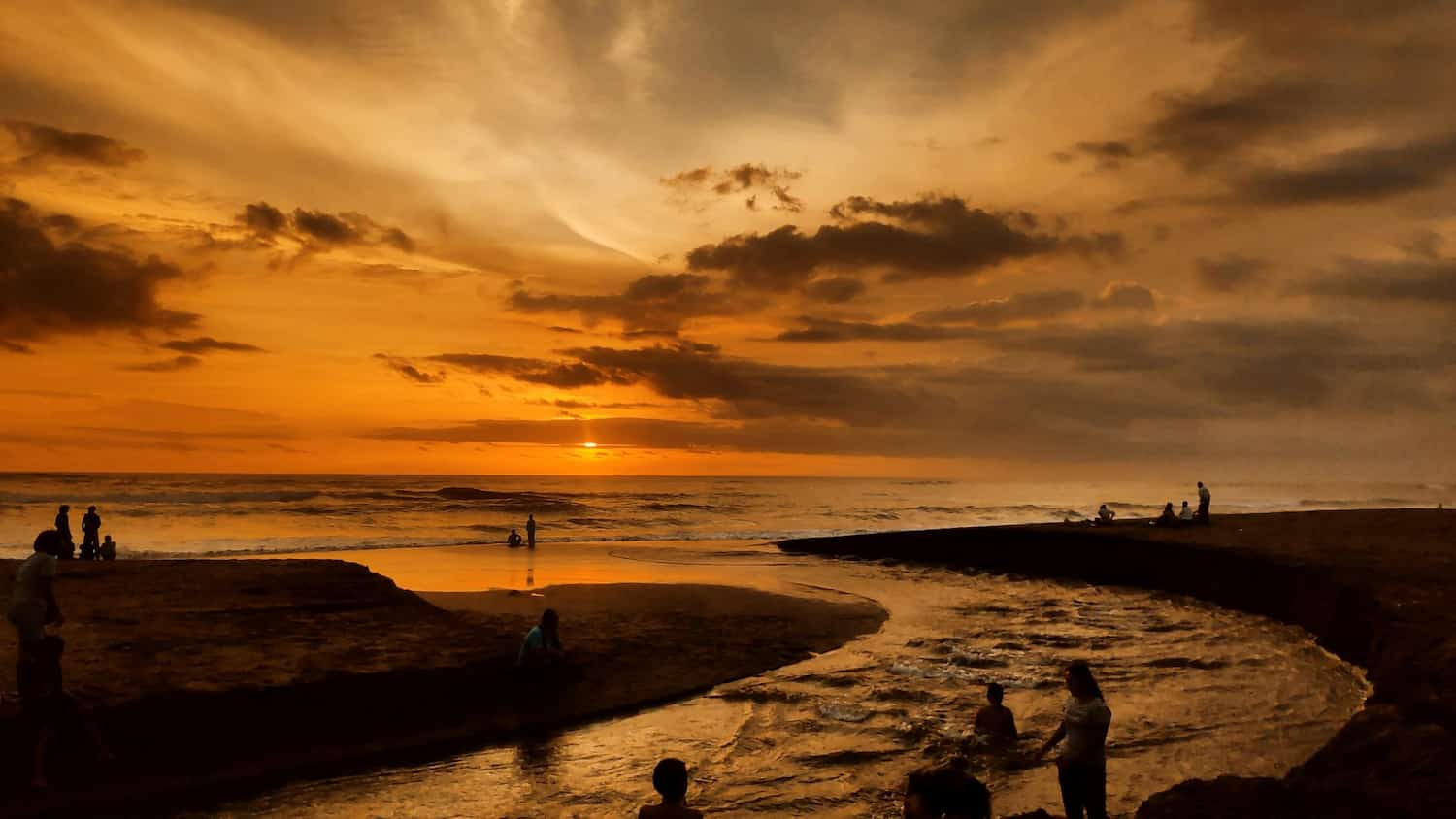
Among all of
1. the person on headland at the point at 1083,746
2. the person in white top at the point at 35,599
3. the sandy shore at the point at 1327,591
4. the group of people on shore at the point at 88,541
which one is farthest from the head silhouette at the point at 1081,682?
the group of people on shore at the point at 88,541

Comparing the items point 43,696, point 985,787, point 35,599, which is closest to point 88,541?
point 43,696

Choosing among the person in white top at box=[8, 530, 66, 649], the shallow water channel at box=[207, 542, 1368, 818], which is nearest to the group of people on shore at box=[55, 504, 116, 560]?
the person in white top at box=[8, 530, 66, 649]

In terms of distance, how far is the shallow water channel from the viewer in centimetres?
1184

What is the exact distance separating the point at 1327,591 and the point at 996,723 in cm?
1547

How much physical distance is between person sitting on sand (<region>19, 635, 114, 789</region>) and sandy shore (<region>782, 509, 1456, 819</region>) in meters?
12.9

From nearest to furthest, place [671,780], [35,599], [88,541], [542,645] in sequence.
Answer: [671,780] → [35,599] → [542,645] → [88,541]

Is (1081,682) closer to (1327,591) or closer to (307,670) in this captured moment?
(307,670)

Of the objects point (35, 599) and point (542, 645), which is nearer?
point (35, 599)

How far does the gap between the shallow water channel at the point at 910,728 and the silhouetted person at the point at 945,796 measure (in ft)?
24.5

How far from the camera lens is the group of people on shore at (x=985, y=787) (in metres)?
4.43

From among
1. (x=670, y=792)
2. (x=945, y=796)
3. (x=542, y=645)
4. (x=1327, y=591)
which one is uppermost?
(x=945, y=796)

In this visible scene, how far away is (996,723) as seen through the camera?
13.9 m

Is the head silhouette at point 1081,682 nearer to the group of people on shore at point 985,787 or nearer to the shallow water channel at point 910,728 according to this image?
the group of people on shore at point 985,787

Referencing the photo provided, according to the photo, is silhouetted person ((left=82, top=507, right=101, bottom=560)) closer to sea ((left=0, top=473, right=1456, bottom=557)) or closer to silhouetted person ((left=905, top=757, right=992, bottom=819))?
sea ((left=0, top=473, right=1456, bottom=557))
